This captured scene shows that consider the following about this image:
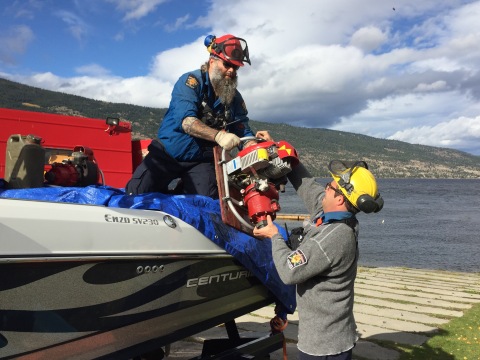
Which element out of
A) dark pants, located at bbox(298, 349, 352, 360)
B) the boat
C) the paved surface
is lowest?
the paved surface

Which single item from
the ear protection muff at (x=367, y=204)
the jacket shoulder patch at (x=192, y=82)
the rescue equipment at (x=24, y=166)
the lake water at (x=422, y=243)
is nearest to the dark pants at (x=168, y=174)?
the jacket shoulder patch at (x=192, y=82)

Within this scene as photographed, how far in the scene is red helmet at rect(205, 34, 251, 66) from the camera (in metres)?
3.48

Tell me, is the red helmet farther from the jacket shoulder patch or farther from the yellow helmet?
the yellow helmet

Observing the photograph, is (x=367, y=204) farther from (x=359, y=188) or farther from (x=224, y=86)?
(x=224, y=86)

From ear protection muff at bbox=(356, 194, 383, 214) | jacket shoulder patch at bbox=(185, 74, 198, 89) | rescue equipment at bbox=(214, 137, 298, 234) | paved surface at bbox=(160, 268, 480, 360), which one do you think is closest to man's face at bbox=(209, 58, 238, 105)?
jacket shoulder patch at bbox=(185, 74, 198, 89)

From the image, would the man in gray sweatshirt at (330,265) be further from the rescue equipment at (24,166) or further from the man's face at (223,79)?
the rescue equipment at (24,166)

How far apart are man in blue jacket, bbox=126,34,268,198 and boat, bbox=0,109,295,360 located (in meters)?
0.47

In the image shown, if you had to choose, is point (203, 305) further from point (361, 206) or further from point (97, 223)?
point (361, 206)

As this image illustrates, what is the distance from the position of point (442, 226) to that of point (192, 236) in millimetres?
36698

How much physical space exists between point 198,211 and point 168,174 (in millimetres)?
809

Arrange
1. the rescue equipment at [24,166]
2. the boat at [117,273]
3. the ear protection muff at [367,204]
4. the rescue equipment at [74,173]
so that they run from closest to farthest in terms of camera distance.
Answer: the boat at [117,273] → the ear protection muff at [367,204] → the rescue equipment at [24,166] → the rescue equipment at [74,173]

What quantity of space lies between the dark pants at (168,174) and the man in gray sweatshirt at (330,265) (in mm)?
882

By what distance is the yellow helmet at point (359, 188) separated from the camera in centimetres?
260

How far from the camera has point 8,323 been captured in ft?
6.52
